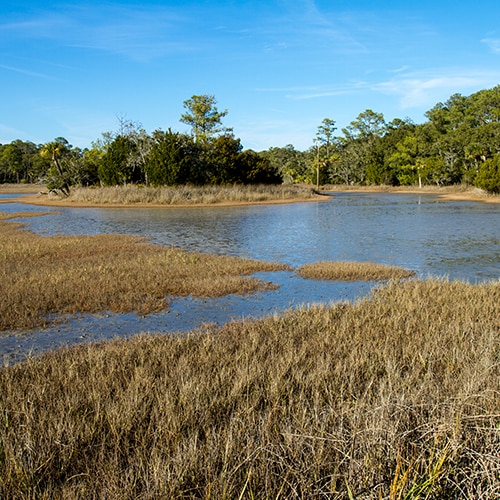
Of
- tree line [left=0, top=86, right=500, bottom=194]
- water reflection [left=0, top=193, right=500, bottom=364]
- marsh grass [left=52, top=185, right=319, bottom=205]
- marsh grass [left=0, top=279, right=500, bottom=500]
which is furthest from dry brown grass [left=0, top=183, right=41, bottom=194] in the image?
marsh grass [left=0, top=279, right=500, bottom=500]

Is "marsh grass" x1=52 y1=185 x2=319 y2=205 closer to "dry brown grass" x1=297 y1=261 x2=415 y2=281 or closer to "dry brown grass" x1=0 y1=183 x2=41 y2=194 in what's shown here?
"dry brown grass" x1=297 y1=261 x2=415 y2=281

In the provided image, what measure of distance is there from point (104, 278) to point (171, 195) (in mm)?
39002

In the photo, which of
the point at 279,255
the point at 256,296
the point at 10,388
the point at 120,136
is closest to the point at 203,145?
the point at 120,136

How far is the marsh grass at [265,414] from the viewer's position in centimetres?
332

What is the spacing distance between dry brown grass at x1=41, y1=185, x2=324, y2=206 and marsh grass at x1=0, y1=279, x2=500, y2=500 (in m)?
43.9

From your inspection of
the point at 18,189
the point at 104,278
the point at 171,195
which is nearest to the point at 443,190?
the point at 171,195

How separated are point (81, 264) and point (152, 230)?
12.5 meters

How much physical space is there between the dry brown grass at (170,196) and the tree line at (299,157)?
273cm

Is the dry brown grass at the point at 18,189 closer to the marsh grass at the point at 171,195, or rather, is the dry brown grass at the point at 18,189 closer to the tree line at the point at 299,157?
the tree line at the point at 299,157

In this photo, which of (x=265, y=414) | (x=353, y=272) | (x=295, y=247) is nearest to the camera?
(x=265, y=414)

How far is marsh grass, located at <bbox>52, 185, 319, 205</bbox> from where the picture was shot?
50.8m

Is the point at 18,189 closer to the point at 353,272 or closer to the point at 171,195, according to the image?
the point at 171,195

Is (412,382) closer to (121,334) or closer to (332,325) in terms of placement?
(332,325)

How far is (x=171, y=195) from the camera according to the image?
5094cm
